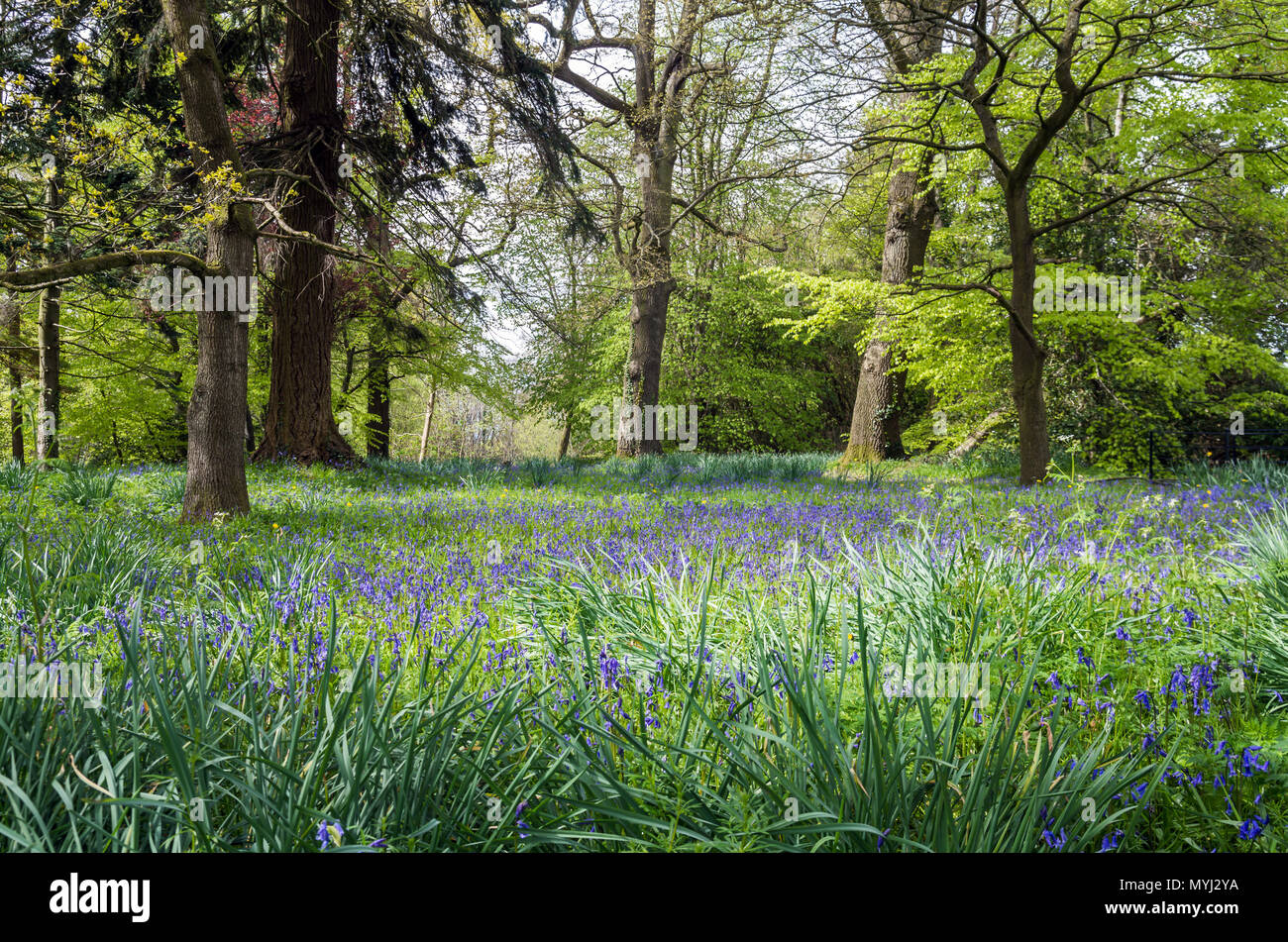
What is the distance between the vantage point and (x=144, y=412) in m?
16.8

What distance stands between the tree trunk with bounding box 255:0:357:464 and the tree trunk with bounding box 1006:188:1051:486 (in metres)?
9.72

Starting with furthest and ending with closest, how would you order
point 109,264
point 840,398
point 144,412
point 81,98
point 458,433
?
point 458,433 < point 840,398 < point 144,412 < point 81,98 < point 109,264

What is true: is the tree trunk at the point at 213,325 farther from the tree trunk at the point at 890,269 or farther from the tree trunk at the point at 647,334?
the tree trunk at the point at 890,269

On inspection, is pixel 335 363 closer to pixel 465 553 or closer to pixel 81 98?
pixel 81 98

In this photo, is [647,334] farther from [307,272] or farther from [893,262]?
[307,272]

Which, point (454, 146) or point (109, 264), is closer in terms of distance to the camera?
point (109, 264)

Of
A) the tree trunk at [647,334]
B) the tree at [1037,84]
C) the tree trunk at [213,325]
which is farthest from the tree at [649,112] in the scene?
the tree trunk at [213,325]

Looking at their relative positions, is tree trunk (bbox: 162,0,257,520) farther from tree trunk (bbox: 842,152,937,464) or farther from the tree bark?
tree trunk (bbox: 842,152,937,464)

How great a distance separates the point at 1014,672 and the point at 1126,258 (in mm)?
17234

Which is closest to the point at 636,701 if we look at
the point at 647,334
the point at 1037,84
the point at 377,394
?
the point at 1037,84

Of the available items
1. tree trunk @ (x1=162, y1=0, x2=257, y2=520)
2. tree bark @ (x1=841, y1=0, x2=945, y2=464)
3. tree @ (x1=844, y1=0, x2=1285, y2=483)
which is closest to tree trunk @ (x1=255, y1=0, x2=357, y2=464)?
tree trunk @ (x1=162, y1=0, x2=257, y2=520)

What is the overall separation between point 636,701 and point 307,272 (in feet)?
35.1

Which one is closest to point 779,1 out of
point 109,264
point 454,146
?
point 454,146

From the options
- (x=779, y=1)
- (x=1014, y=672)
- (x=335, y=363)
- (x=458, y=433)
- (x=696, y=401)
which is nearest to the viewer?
(x=1014, y=672)
